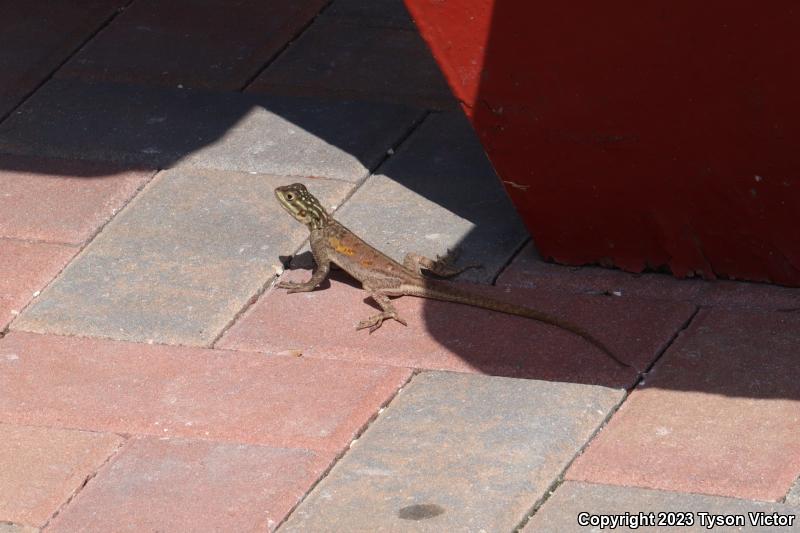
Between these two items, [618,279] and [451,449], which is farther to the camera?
[618,279]

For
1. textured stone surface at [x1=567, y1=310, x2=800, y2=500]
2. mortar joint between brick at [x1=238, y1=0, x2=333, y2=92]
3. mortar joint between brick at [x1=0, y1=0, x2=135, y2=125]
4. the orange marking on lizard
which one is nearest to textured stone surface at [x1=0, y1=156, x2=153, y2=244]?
mortar joint between brick at [x1=0, y1=0, x2=135, y2=125]

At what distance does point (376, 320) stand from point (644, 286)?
43.3 inches

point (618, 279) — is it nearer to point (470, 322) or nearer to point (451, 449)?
point (470, 322)

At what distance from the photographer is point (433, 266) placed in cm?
645

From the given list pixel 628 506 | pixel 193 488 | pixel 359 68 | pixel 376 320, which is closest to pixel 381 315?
pixel 376 320

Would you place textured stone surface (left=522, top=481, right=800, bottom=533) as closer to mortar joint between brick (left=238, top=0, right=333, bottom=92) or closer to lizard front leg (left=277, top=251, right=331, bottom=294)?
lizard front leg (left=277, top=251, right=331, bottom=294)

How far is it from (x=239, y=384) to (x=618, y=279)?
64.3 inches

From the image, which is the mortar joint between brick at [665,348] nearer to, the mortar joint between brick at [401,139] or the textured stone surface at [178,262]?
the textured stone surface at [178,262]

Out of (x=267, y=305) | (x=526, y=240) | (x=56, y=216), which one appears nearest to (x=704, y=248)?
(x=526, y=240)

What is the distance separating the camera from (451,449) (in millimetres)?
5352

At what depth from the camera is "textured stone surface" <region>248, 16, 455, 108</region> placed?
26.2ft

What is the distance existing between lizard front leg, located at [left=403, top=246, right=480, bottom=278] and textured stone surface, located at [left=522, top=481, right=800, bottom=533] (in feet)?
5.07

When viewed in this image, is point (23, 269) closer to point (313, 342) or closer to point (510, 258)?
point (313, 342)

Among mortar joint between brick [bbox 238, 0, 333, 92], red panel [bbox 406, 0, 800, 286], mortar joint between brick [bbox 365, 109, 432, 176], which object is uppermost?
red panel [bbox 406, 0, 800, 286]
